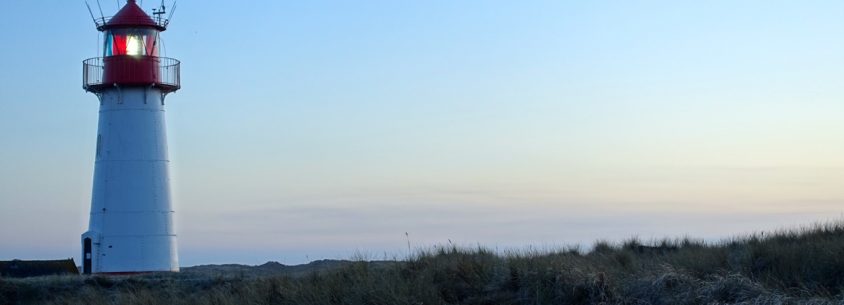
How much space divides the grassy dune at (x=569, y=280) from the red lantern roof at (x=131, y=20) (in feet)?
37.8

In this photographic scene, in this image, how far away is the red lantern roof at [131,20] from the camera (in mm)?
27266

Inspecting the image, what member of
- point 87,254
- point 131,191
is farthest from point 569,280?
point 87,254

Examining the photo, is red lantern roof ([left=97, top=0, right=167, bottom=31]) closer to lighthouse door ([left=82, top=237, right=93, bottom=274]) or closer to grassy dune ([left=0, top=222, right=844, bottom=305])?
lighthouse door ([left=82, top=237, right=93, bottom=274])

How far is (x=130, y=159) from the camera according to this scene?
88.4 feet

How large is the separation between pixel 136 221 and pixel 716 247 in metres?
15.1

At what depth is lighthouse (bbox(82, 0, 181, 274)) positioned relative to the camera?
88.0 ft

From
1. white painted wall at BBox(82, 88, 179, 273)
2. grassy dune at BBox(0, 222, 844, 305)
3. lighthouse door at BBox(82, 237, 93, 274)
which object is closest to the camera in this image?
grassy dune at BBox(0, 222, 844, 305)

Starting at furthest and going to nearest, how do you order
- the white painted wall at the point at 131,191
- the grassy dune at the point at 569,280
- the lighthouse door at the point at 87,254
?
the lighthouse door at the point at 87,254 < the white painted wall at the point at 131,191 < the grassy dune at the point at 569,280

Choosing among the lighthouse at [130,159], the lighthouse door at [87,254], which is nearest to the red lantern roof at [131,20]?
the lighthouse at [130,159]

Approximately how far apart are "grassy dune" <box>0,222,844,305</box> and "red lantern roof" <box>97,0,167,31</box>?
1152 cm

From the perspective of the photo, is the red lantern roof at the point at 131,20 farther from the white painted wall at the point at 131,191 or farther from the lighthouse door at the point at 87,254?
the lighthouse door at the point at 87,254

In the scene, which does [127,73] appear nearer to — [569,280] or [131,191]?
[131,191]

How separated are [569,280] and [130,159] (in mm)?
16210

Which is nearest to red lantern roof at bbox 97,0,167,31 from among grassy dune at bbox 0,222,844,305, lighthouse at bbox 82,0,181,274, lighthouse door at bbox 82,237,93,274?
lighthouse at bbox 82,0,181,274
